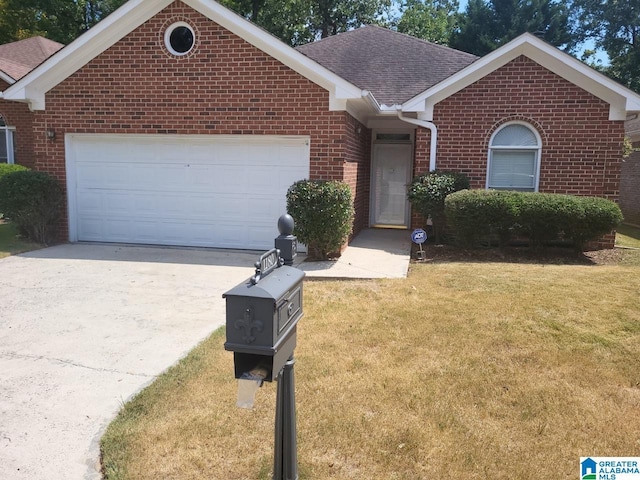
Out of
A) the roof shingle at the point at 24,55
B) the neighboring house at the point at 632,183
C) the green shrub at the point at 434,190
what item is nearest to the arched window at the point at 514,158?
the green shrub at the point at 434,190

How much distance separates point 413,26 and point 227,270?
2824cm

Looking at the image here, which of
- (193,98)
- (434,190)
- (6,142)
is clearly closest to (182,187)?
(193,98)

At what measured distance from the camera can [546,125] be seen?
33.8 ft

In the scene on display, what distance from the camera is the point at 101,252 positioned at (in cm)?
965

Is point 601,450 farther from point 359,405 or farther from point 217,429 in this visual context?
point 217,429

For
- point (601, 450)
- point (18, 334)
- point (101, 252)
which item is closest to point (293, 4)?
point (101, 252)

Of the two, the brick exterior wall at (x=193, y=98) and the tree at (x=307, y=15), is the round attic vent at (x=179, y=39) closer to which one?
the brick exterior wall at (x=193, y=98)

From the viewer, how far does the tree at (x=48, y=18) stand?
2639cm

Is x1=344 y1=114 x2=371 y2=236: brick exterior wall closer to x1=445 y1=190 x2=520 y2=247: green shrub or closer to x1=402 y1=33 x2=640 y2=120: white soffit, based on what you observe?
x1=402 y1=33 x2=640 y2=120: white soffit

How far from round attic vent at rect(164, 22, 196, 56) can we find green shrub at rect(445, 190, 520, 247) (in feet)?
18.3

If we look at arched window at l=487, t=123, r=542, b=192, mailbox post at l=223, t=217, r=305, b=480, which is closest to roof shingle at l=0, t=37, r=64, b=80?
arched window at l=487, t=123, r=542, b=192

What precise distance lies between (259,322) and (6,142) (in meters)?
15.8

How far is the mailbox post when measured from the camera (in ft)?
7.36

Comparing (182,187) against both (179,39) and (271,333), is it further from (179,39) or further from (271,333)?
(271,333)
